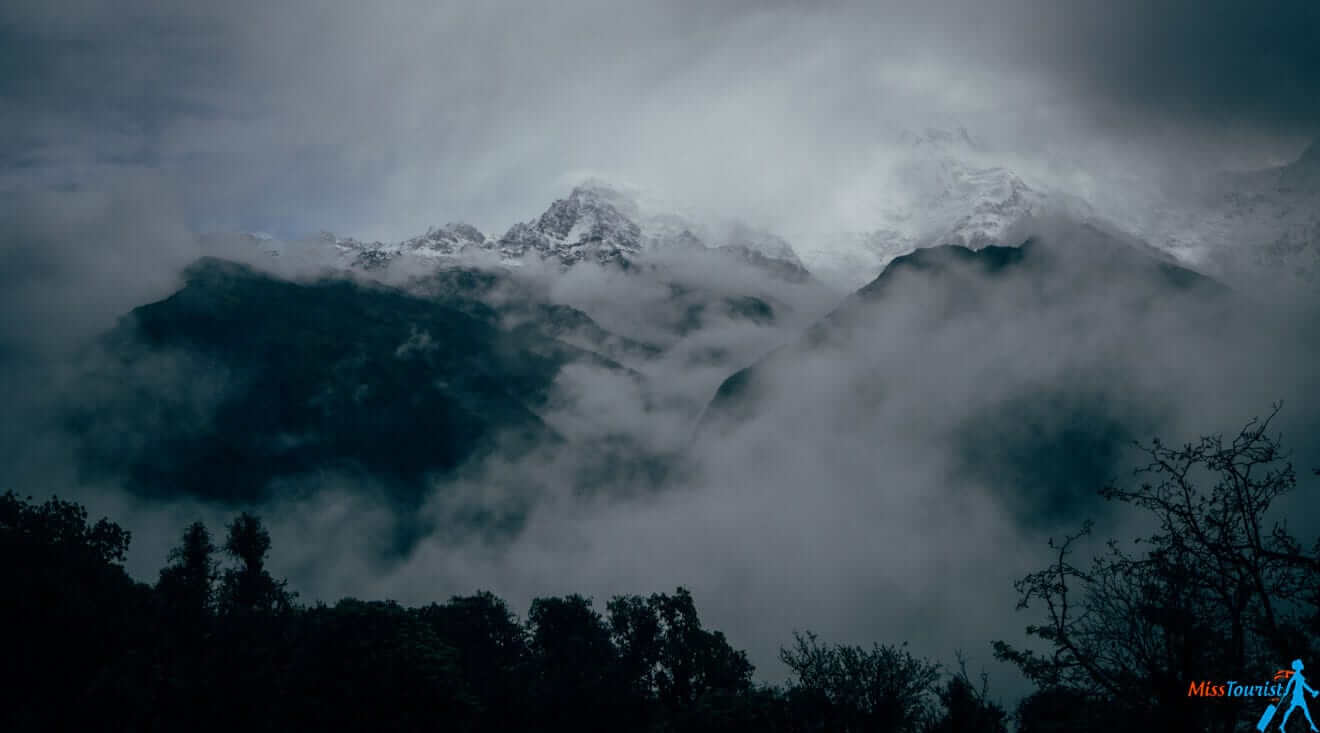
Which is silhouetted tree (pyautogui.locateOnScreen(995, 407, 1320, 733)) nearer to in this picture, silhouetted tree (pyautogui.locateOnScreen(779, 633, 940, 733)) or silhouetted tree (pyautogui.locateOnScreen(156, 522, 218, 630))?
silhouetted tree (pyautogui.locateOnScreen(779, 633, 940, 733))

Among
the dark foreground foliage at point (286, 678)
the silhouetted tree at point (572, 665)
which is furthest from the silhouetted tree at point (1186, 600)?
the silhouetted tree at point (572, 665)

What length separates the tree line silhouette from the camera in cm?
1402

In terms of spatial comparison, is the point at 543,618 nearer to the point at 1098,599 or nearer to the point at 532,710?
the point at 532,710

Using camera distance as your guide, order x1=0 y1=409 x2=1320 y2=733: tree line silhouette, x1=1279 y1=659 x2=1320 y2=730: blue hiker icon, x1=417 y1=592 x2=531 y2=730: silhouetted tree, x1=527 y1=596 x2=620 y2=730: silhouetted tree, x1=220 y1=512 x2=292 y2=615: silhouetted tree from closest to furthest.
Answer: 1. x1=1279 y1=659 x2=1320 y2=730: blue hiker icon
2. x1=0 y1=409 x2=1320 y2=733: tree line silhouette
3. x1=417 y1=592 x2=531 y2=730: silhouetted tree
4. x1=527 y1=596 x2=620 y2=730: silhouetted tree
5. x1=220 y1=512 x2=292 y2=615: silhouetted tree

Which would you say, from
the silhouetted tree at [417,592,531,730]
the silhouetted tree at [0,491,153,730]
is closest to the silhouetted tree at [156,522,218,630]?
the silhouetted tree at [0,491,153,730]

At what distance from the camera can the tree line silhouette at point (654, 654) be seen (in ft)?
46.0

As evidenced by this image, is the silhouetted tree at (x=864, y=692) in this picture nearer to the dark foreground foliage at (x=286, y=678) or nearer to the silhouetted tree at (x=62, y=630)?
the dark foreground foliage at (x=286, y=678)

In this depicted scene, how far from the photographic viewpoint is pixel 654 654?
317 ft

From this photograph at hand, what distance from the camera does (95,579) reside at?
5431cm

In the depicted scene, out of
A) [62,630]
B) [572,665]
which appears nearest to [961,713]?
[572,665]

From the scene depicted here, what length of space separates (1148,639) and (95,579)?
221ft

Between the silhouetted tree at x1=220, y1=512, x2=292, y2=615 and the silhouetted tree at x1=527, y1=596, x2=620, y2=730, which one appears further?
the silhouetted tree at x1=220, y1=512, x2=292, y2=615

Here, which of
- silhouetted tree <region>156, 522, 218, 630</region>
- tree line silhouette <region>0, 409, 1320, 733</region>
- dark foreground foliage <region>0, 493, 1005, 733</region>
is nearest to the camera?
tree line silhouette <region>0, 409, 1320, 733</region>

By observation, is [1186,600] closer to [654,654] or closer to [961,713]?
[961,713]
